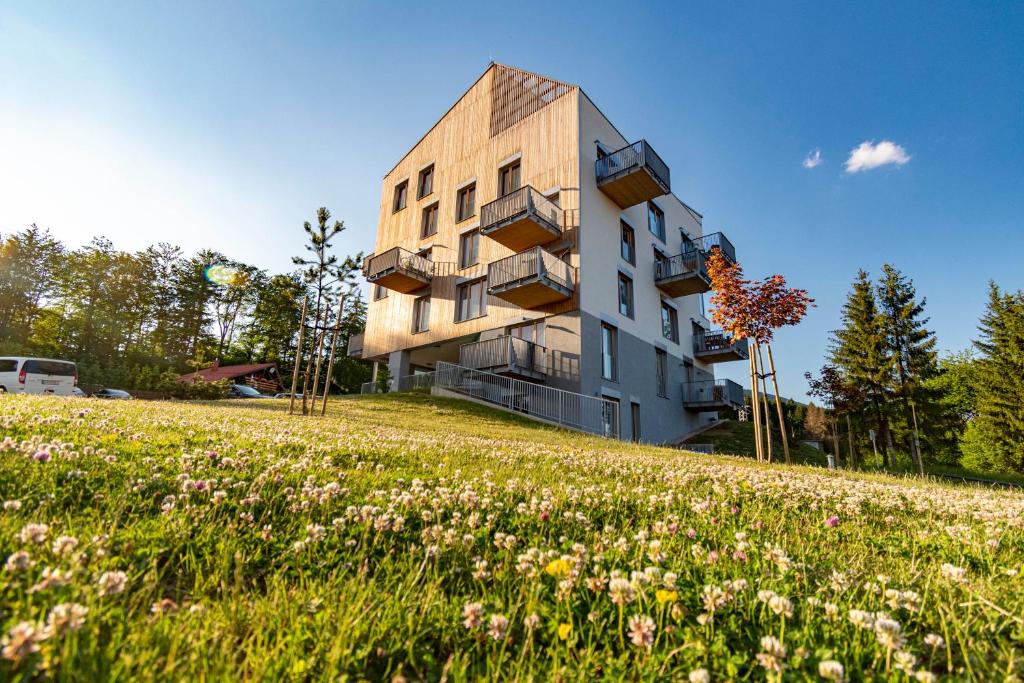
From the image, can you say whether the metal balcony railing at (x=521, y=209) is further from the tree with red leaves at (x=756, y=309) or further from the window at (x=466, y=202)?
the tree with red leaves at (x=756, y=309)

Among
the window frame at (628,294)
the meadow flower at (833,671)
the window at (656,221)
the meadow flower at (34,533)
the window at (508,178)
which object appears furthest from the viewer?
the window at (656,221)

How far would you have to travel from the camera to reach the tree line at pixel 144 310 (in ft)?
133

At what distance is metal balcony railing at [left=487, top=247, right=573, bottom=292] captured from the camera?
18812mm

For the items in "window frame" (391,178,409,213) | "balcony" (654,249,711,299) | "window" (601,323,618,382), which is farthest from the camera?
"window frame" (391,178,409,213)

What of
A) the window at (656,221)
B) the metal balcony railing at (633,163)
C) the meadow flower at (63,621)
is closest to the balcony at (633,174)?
the metal balcony railing at (633,163)

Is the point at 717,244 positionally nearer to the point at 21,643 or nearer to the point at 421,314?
the point at 421,314

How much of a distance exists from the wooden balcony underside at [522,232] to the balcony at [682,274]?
7.92m

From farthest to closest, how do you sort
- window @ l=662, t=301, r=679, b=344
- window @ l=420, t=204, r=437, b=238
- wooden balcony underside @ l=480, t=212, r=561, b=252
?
window @ l=420, t=204, r=437, b=238 → window @ l=662, t=301, r=679, b=344 → wooden balcony underside @ l=480, t=212, r=561, b=252

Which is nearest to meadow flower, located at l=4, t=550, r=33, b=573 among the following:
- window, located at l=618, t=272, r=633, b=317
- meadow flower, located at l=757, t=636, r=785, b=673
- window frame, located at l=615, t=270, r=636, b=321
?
meadow flower, located at l=757, t=636, r=785, b=673

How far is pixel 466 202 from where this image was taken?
2602 centimetres

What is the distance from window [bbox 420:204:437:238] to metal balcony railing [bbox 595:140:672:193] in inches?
397

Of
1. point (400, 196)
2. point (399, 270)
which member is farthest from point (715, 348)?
point (400, 196)

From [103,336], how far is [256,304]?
14363 millimetres

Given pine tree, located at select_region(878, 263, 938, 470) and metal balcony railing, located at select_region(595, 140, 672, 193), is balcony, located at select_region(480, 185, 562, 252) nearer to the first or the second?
metal balcony railing, located at select_region(595, 140, 672, 193)
